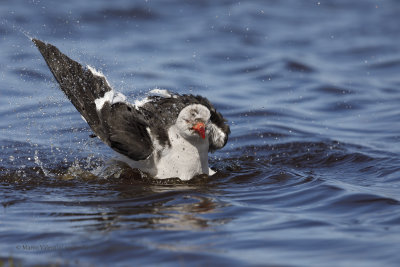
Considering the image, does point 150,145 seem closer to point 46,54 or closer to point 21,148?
point 46,54

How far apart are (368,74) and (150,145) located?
320 inches

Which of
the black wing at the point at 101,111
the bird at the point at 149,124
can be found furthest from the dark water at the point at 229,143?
the black wing at the point at 101,111

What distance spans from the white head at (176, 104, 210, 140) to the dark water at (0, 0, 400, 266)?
0.58 m

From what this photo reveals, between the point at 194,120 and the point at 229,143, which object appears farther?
the point at 229,143

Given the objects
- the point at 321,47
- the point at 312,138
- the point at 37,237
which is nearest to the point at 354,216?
the point at 37,237

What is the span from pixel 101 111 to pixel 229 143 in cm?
266

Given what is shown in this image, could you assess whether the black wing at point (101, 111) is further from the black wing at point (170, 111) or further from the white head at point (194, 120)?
the white head at point (194, 120)

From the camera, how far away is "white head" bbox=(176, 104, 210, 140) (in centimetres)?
703

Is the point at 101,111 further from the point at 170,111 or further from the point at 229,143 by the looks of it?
the point at 229,143

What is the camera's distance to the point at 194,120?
7.06 meters

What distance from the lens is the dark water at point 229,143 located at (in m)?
5.44

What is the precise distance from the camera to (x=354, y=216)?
6172 millimetres

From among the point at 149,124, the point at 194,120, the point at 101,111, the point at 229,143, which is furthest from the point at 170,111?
the point at 229,143

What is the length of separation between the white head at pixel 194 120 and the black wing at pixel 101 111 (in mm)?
400
